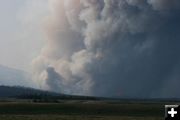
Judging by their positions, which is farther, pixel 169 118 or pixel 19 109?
pixel 19 109

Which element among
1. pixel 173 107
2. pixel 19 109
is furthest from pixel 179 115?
pixel 19 109

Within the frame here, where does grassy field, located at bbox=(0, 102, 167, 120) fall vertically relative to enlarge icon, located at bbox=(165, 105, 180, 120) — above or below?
above

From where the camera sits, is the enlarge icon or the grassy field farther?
the grassy field

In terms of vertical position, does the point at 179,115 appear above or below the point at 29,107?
below

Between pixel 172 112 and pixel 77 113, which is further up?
pixel 77 113

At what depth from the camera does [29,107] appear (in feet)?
429

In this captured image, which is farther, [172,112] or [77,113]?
[77,113]

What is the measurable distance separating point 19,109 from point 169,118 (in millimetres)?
109646

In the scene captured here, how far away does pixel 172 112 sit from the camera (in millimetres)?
18578

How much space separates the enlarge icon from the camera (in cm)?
1838

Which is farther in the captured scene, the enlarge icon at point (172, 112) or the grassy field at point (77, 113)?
the grassy field at point (77, 113)

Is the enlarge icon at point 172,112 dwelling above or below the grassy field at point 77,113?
below

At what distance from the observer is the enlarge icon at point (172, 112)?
1838cm

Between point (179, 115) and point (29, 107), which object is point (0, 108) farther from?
point (179, 115)
